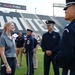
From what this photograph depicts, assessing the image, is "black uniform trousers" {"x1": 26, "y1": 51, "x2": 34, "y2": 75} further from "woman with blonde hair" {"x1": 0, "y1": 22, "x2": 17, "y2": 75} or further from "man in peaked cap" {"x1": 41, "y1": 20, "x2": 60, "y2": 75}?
"woman with blonde hair" {"x1": 0, "y1": 22, "x2": 17, "y2": 75}

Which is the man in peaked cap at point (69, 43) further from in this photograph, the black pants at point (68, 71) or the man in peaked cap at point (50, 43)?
the man in peaked cap at point (50, 43)

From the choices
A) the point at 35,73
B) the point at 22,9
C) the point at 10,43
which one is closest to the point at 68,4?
the point at 10,43

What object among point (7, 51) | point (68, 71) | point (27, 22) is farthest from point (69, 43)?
point (27, 22)

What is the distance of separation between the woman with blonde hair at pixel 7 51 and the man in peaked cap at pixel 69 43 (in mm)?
2127

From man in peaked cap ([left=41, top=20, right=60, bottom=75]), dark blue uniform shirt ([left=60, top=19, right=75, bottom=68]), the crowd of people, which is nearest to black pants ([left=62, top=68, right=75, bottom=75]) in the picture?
the crowd of people

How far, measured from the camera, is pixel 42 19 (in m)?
60.1

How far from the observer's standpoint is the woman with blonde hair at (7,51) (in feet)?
16.6

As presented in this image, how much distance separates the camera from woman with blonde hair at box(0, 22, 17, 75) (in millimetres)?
5062

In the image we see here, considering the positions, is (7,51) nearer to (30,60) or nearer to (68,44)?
(68,44)

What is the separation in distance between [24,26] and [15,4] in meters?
28.9

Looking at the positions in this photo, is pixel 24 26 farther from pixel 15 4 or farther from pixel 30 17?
pixel 15 4

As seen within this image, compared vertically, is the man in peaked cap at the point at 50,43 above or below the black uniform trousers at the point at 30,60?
above

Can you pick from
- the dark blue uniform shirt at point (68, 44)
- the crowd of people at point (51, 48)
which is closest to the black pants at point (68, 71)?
the crowd of people at point (51, 48)

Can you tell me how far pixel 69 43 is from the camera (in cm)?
298
